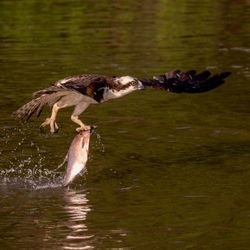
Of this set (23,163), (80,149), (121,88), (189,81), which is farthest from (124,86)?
(23,163)

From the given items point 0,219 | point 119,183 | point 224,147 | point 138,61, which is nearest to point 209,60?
point 138,61

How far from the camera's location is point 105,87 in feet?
50.0

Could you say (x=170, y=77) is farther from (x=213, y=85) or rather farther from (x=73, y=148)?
(x=73, y=148)

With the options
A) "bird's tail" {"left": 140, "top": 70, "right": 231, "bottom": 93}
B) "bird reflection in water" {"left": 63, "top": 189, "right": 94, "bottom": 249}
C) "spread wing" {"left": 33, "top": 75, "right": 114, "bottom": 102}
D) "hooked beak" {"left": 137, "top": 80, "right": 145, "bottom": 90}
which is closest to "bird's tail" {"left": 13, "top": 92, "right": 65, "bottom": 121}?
"spread wing" {"left": 33, "top": 75, "right": 114, "bottom": 102}

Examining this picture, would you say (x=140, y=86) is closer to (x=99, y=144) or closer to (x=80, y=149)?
(x=80, y=149)

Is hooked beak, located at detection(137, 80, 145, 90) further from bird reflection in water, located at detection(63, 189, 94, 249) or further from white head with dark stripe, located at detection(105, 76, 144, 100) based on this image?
bird reflection in water, located at detection(63, 189, 94, 249)

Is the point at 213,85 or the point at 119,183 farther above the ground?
the point at 213,85

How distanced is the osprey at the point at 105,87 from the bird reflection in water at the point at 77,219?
885mm

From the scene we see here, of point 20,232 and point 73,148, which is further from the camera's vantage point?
point 73,148

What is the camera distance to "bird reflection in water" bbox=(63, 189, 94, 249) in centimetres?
1348

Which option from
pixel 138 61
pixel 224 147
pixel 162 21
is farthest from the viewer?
pixel 162 21

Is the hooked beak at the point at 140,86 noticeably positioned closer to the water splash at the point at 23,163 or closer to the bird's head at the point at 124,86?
the bird's head at the point at 124,86

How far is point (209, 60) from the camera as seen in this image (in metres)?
26.5

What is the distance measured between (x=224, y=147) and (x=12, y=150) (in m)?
3.18
